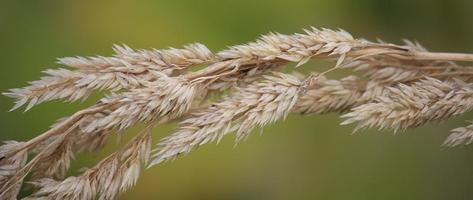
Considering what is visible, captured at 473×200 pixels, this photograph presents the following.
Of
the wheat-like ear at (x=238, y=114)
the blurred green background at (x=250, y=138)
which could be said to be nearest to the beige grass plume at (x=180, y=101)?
the wheat-like ear at (x=238, y=114)

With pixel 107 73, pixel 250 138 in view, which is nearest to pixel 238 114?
pixel 107 73

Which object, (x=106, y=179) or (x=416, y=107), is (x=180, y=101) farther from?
(x=416, y=107)

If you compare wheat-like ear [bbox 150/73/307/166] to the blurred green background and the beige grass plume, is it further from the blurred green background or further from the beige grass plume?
the blurred green background

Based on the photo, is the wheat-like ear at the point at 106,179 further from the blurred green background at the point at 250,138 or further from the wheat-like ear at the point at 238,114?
the blurred green background at the point at 250,138

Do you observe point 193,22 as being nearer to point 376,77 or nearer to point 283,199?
point 283,199

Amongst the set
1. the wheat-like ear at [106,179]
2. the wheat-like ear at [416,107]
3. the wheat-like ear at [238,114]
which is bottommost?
the wheat-like ear at [106,179]
